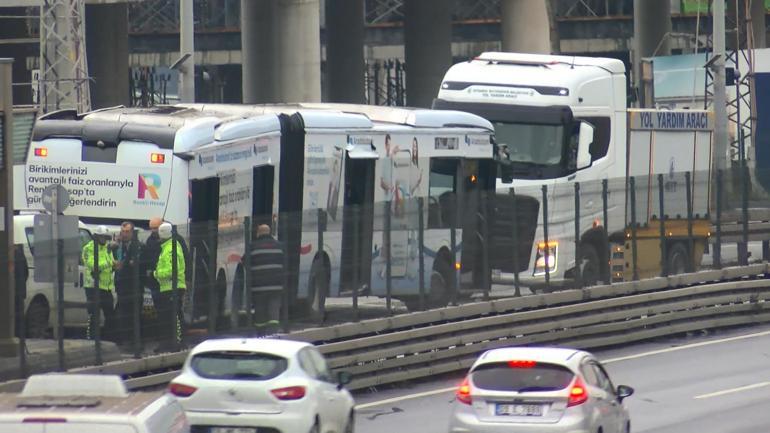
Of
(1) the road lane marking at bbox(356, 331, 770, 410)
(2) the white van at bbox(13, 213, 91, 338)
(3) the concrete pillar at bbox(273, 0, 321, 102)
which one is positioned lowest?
(1) the road lane marking at bbox(356, 331, 770, 410)

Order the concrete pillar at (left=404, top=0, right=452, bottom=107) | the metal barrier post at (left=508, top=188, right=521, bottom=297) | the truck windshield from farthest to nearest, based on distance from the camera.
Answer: the concrete pillar at (left=404, top=0, right=452, bottom=107) < the truck windshield < the metal barrier post at (left=508, top=188, right=521, bottom=297)

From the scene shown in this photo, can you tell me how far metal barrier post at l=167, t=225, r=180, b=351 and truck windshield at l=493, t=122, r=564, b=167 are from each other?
1242 cm

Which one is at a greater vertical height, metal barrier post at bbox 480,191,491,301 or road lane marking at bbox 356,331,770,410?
metal barrier post at bbox 480,191,491,301

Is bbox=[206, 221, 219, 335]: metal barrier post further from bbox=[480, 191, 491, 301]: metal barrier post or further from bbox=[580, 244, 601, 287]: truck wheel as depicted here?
bbox=[580, 244, 601, 287]: truck wheel

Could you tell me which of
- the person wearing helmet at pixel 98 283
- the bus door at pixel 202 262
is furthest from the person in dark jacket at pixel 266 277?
the person wearing helmet at pixel 98 283

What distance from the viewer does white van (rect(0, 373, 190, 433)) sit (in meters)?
9.63

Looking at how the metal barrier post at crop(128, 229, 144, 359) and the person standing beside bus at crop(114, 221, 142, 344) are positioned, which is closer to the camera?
the person standing beside bus at crop(114, 221, 142, 344)

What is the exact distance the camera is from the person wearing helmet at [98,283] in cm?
1902

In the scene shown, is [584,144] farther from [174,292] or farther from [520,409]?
A: [520,409]

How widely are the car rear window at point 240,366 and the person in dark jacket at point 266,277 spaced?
532cm

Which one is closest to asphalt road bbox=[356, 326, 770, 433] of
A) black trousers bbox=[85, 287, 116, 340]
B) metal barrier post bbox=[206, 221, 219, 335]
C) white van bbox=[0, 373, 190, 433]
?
metal barrier post bbox=[206, 221, 219, 335]

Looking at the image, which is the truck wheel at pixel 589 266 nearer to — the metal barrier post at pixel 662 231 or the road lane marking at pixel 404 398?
the metal barrier post at pixel 662 231

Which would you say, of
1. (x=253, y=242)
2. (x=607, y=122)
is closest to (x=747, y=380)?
(x=253, y=242)

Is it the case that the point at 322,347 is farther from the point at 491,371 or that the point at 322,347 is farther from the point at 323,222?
the point at 491,371
